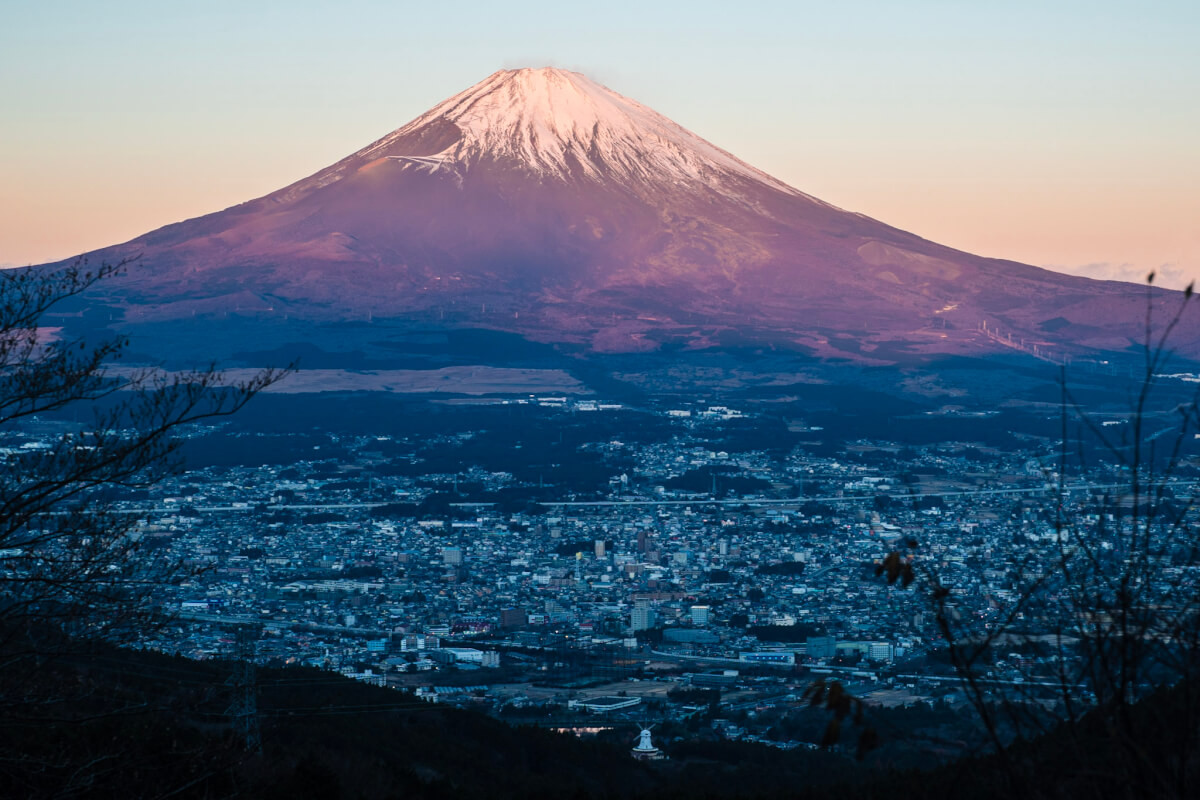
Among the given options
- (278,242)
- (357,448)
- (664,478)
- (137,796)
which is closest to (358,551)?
(664,478)

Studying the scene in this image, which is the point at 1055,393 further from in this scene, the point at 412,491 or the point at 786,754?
the point at 786,754

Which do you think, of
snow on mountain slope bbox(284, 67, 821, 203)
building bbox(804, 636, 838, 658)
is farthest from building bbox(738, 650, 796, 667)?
snow on mountain slope bbox(284, 67, 821, 203)

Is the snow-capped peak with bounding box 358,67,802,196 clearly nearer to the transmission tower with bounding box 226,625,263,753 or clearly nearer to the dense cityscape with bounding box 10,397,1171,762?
the dense cityscape with bounding box 10,397,1171,762

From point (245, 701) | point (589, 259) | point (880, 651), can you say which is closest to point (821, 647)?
point (880, 651)

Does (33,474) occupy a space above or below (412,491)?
above

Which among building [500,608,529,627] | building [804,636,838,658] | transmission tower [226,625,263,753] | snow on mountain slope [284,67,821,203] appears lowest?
building [500,608,529,627]
